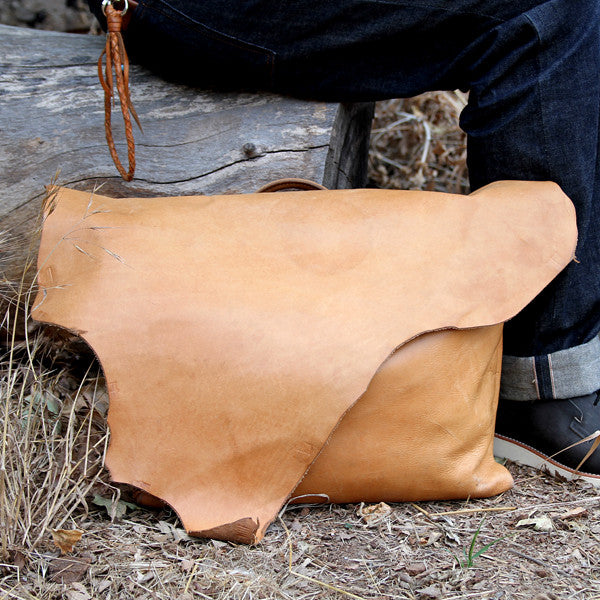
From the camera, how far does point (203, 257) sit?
1.16m

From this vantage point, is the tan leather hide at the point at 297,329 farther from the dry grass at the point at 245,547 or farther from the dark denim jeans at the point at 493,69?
the dark denim jeans at the point at 493,69

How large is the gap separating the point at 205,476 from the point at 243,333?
0.25 meters

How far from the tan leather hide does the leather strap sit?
0.45ft

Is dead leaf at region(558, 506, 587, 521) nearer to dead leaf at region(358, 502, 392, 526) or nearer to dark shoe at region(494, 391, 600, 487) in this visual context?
dark shoe at region(494, 391, 600, 487)

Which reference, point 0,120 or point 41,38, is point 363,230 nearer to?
point 0,120

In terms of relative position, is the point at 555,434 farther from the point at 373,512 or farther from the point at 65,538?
the point at 65,538

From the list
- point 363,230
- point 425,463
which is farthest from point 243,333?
point 425,463

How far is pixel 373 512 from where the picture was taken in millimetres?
1184

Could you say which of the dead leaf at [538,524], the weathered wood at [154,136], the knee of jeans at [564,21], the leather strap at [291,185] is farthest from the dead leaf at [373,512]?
the knee of jeans at [564,21]

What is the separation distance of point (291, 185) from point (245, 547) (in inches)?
30.3

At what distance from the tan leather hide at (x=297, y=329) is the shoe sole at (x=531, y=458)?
7.5 inches

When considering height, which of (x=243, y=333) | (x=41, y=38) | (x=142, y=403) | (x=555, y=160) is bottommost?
(x=142, y=403)

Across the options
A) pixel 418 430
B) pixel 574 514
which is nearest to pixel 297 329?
pixel 418 430

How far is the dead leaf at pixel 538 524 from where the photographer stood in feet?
3.83
